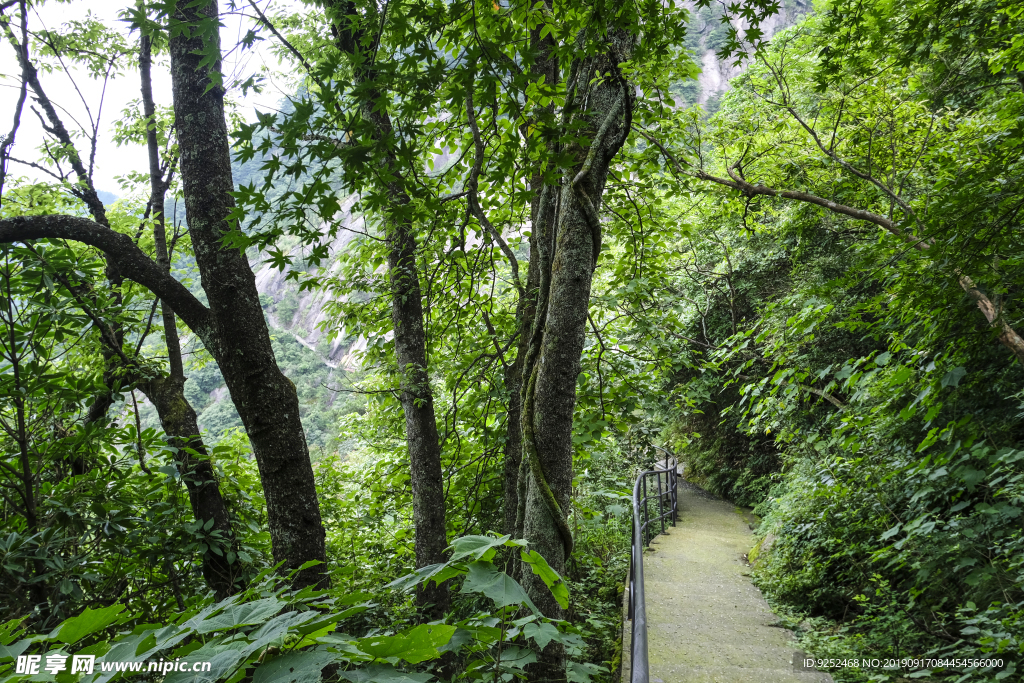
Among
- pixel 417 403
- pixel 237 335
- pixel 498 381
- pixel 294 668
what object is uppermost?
pixel 237 335

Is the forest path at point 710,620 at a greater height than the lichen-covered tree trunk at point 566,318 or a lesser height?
lesser

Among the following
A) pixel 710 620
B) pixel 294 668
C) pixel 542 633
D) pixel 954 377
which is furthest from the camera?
pixel 710 620

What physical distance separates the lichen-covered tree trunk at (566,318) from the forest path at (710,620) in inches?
61.3

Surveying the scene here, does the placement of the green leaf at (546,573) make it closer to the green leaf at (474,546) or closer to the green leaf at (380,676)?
the green leaf at (474,546)

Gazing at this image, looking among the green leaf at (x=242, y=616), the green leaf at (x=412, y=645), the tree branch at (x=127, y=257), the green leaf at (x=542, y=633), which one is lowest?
the green leaf at (x=542, y=633)

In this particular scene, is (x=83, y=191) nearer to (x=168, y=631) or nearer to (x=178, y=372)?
(x=178, y=372)

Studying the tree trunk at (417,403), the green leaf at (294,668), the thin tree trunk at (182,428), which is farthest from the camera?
the tree trunk at (417,403)

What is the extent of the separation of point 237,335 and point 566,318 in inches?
67.3

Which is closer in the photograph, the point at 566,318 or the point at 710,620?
the point at 566,318

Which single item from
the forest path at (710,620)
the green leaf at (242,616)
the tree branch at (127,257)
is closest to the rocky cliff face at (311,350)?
the forest path at (710,620)

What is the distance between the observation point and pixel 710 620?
467cm

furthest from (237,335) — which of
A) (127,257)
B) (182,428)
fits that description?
(182,428)

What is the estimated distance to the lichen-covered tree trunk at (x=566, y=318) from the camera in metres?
2.25

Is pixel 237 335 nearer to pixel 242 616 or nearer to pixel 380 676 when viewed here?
pixel 242 616
